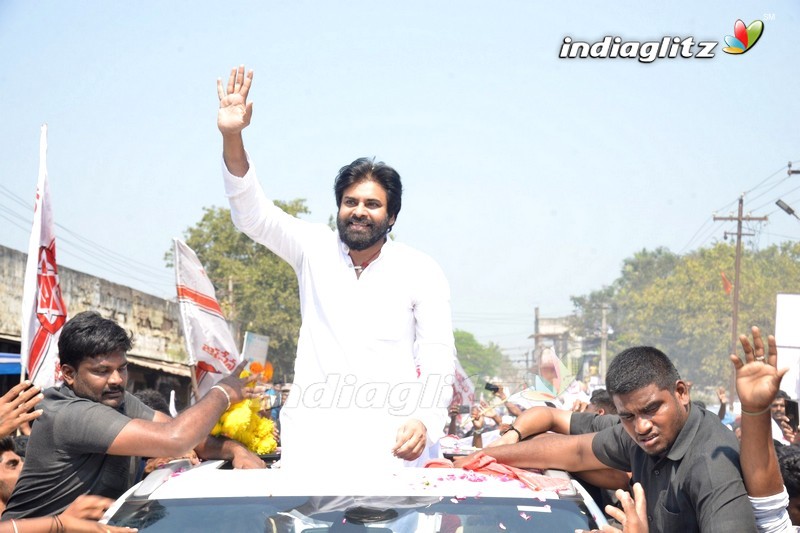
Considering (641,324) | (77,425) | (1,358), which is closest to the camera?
(77,425)

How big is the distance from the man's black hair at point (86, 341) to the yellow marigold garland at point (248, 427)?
512mm

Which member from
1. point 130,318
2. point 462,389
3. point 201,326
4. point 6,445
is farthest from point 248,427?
point 130,318

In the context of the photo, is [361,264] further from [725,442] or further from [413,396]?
[725,442]

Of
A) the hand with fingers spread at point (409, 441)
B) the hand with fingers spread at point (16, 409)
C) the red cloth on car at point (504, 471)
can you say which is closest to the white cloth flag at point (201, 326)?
the hand with fingers spread at point (16, 409)

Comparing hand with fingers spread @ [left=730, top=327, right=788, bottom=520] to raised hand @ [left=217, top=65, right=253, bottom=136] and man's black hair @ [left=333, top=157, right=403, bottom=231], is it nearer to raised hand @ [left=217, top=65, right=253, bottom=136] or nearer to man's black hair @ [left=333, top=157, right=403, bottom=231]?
man's black hair @ [left=333, top=157, right=403, bottom=231]

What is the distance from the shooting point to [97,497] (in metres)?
3.51

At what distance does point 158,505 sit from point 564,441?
Result: 162cm

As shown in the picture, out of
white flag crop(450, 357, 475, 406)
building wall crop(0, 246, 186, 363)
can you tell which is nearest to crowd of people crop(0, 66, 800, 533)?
white flag crop(450, 357, 475, 406)

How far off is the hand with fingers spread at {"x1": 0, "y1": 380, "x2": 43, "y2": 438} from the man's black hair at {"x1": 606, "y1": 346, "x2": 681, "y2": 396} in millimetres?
2010

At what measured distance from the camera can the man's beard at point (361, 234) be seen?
4.24 m

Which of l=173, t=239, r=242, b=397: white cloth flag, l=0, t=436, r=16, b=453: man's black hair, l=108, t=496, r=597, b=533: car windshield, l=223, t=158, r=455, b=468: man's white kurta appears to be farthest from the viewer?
l=173, t=239, r=242, b=397: white cloth flag

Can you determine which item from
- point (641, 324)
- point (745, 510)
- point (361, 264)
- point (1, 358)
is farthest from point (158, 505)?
point (641, 324)

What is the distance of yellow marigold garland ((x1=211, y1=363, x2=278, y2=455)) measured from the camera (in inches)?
165

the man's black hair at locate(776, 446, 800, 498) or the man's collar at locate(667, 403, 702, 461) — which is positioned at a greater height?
the man's collar at locate(667, 403, 702, 461)
